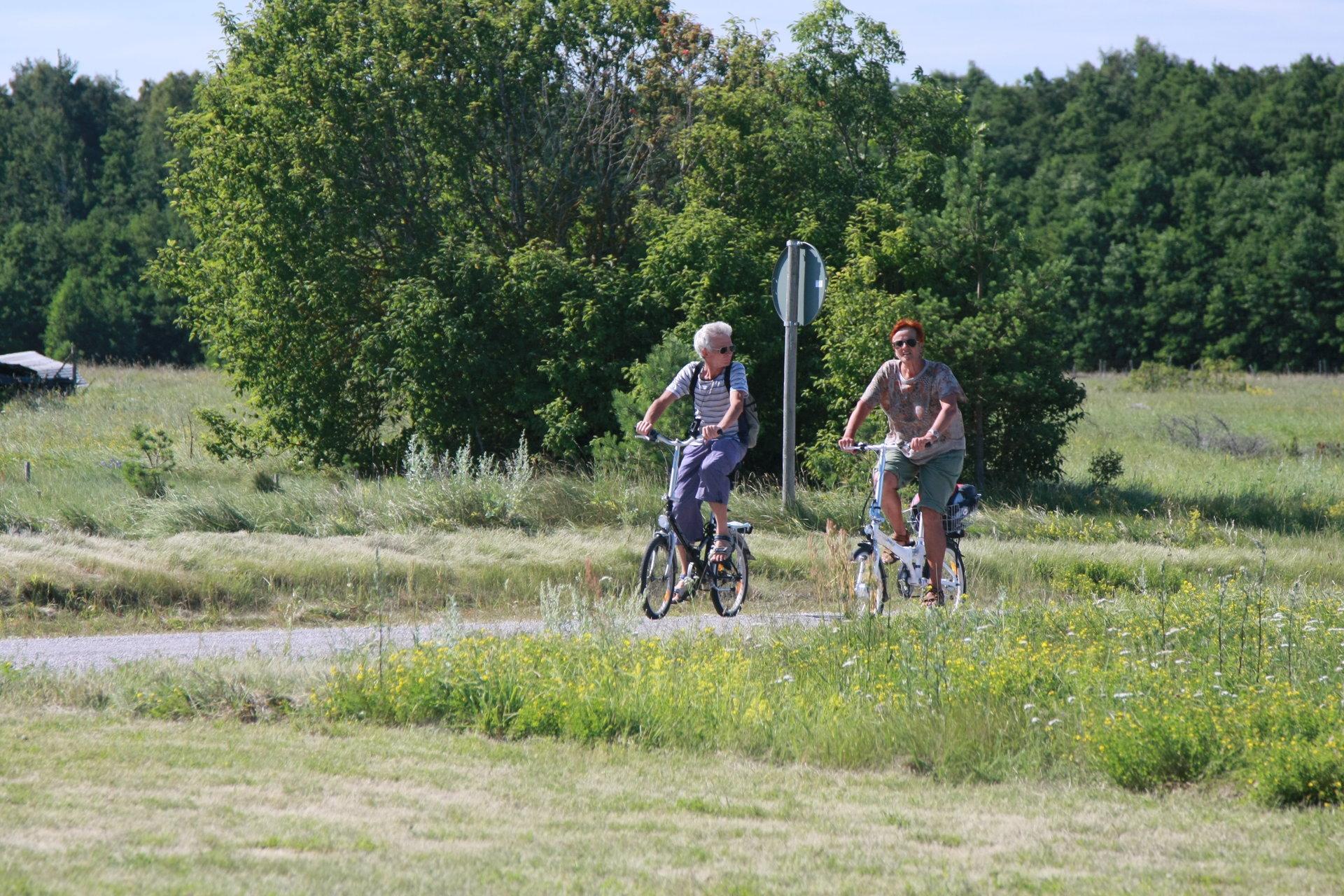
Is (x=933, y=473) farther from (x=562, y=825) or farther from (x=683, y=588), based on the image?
(x=562, y=825)

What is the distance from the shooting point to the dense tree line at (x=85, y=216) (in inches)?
2847

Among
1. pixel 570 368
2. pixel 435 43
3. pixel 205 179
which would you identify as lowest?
pixel 570 368

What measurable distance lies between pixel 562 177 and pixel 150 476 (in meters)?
7.75

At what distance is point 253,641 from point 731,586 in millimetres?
3143

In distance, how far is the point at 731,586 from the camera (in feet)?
31.8

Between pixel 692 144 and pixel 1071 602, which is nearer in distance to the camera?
pixel 1071 602

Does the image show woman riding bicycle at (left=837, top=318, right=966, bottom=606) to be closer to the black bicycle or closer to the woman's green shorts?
the woman's green shorts

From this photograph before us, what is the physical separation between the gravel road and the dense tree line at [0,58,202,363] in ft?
197

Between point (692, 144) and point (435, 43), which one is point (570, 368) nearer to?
point (692, 144)

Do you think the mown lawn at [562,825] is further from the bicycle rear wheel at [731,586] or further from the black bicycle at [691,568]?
the bicycle rear wheel at [731,586]

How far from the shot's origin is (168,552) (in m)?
10.8

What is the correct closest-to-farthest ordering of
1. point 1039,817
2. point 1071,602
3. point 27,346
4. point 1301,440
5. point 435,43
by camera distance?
point 1039,817
point 1071,602
point 435,43
point 1301,440
point 27,346

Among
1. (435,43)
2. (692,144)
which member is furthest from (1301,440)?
(435,43)

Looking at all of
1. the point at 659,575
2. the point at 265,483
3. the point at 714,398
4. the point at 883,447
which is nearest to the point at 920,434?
the point at 883,447
